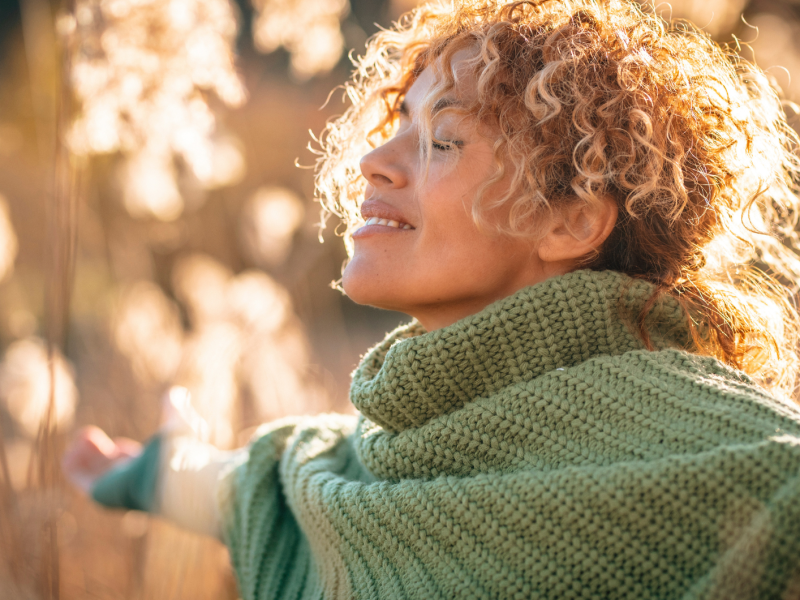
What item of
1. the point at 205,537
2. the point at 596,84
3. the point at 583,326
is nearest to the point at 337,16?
the point at 596,84

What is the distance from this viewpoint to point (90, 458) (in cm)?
169

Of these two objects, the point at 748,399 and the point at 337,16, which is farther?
the point at 337,16

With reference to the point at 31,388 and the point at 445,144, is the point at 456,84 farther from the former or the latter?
the point at 31,388

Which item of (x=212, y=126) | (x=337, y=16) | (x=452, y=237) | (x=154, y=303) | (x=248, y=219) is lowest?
(x=154, y=303)

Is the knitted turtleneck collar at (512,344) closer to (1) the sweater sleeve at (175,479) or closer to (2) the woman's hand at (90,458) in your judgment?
(1) the sweater sleeve at (175,479)

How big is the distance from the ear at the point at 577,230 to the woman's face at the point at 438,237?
4cm

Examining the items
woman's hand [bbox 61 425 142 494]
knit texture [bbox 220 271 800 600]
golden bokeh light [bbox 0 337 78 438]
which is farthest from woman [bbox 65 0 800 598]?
golden bokeh light [bbox 0 337 78 438]

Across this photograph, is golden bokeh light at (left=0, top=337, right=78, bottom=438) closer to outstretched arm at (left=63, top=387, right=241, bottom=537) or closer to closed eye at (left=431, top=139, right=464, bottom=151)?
outstretched arm at (left=63, top=387, right=241, bottom=537)

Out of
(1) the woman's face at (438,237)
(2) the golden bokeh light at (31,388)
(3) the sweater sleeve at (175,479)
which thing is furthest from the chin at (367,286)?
(2) the golden bokeh light at (31,388)

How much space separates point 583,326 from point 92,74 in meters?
1.32

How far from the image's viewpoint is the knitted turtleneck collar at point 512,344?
38.7 inches

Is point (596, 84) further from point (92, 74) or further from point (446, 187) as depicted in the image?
point (92, 74)

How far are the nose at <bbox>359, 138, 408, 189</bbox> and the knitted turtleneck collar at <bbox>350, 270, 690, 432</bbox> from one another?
1.13ft

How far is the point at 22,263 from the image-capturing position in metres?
2.91
